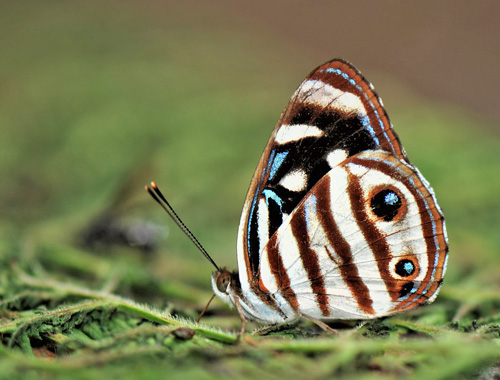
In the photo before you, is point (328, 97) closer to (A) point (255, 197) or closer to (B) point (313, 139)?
(B) point (313, 139)

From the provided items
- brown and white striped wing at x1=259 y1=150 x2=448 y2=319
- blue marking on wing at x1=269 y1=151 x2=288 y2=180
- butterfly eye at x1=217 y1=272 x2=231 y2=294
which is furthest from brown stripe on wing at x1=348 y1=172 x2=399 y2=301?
butterfly eye at x1=217 y1=272 x2=231 y2=294

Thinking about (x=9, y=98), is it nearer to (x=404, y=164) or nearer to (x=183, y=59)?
(x=183, y=59)

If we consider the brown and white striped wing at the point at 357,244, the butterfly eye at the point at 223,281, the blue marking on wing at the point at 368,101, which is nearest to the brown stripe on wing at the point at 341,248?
the brown and white striped wing at the point at 357,244

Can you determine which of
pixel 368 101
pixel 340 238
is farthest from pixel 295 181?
pixel 368 101

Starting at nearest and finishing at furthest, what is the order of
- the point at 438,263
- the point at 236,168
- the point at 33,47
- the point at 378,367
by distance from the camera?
the point at 378,367
the point at 438,263
the point at 236,168
the point at 33,47

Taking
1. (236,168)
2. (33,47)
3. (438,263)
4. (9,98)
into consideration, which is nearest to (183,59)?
(33,47)

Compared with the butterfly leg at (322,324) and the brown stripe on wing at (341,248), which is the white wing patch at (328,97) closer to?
the brown stripe on wing at (341,248)

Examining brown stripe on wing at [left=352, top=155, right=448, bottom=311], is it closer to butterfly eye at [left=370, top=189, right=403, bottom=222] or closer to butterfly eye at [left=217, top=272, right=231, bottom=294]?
butterfly eye at [left=370, top=189, right=403, bottom=222]
